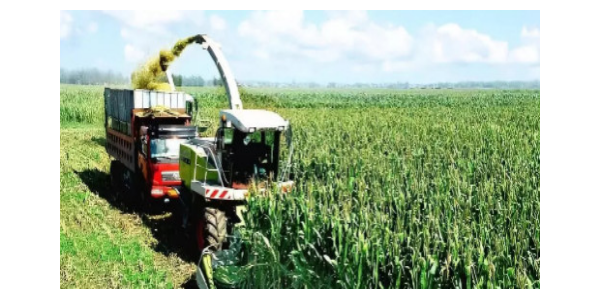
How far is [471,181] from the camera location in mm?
10141

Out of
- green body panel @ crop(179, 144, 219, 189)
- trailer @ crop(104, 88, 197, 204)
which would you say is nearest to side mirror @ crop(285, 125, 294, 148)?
green body panel @ crop(179, 144, 219, 189)

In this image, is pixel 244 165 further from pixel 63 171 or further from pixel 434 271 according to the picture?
pixel 63 171

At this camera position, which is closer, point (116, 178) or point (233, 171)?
point (233, 171)

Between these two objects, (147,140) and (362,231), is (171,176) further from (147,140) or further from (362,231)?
(362,231)

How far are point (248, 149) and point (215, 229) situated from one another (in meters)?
1.37

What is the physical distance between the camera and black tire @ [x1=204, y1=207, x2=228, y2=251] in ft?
27.4

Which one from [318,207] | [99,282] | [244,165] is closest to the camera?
[318,207]

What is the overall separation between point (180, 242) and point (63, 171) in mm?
8314

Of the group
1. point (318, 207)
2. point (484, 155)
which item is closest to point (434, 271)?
point (318, 207)

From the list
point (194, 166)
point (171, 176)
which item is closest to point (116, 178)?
point (171, 176)

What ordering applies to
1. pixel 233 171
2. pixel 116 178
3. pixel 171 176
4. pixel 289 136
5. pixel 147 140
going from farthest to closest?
1. pixel 116 178
2. pixel 147 140
3. pixel 171 176
4. pixel 233 171
5. pixel 289 136

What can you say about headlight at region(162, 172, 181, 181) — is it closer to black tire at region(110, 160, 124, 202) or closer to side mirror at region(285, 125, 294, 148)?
side mirror at region(285, 125, 294, 148)

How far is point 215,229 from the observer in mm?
8398
